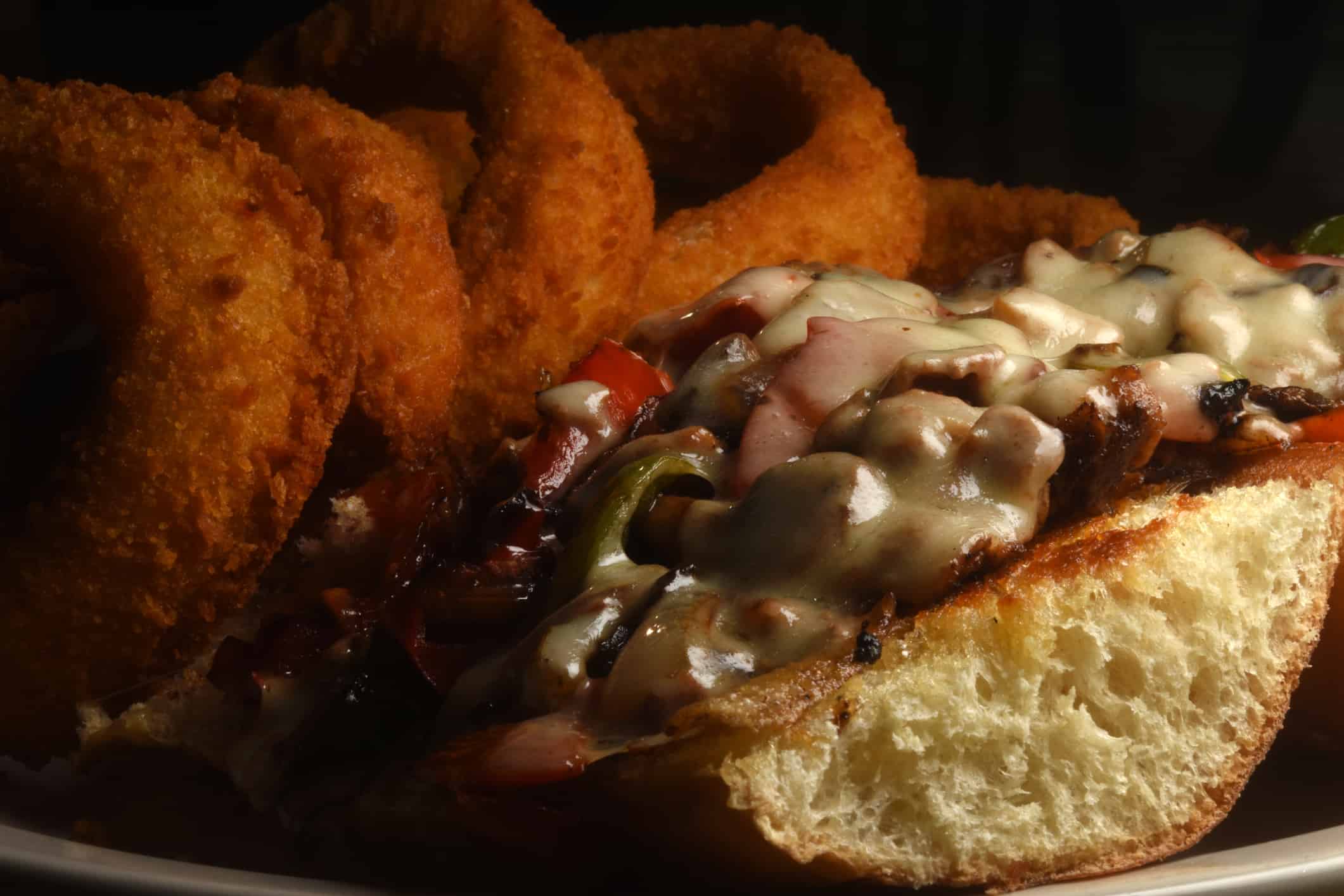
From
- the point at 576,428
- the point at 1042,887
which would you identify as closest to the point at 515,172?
the point at 576,428

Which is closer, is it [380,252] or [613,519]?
[613,519]

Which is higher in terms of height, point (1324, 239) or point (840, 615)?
point (840, 615)

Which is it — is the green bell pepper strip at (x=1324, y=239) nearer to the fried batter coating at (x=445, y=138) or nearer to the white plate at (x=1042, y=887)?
the white plate at (x=1042, y=887)

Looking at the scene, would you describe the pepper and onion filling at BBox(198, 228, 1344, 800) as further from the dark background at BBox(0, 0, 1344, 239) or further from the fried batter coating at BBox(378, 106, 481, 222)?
the dark background at BBox(0, 0, 1344, 239)

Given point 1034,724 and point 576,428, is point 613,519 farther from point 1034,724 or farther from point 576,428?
point 1034,724

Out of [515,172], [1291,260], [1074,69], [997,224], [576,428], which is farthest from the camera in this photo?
[1074,69]

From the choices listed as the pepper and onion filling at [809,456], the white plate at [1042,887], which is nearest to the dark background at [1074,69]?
the pepper and onion filling at [809,456]
